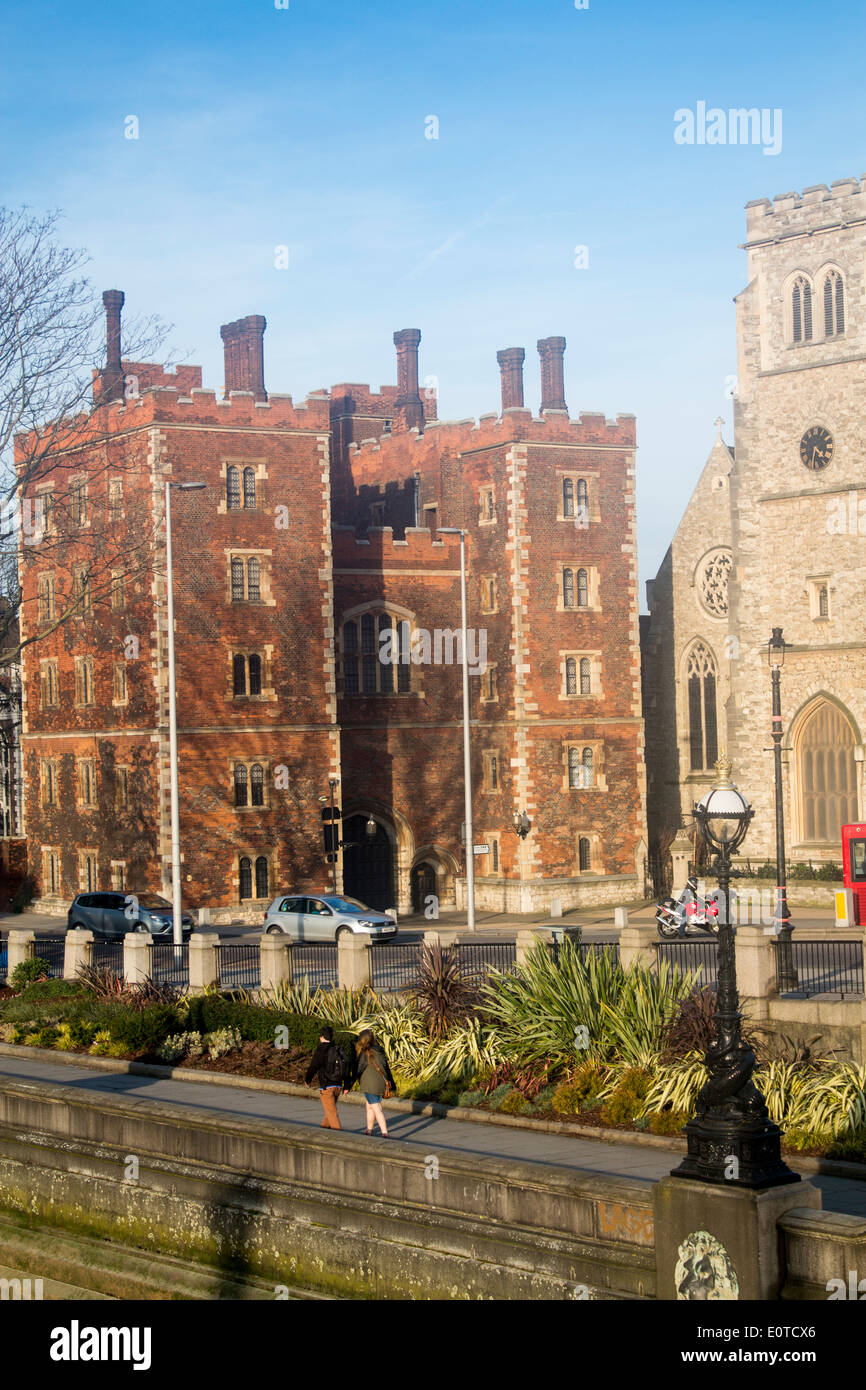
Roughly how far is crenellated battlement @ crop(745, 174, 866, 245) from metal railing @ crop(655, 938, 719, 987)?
75.6 ft

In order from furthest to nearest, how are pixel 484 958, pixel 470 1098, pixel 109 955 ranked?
1. pixel 109 955
2. pixel 484 958
3. pixel 470 1098

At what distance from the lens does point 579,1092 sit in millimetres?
20828

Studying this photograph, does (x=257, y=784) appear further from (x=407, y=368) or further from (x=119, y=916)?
(x=407, y=368)

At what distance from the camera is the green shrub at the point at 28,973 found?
1273 inches

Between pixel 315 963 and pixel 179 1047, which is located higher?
pixel 315 963

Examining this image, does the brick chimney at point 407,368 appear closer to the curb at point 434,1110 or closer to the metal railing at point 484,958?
the metal railing at point 484,958

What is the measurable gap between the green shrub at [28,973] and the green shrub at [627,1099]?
15160 millimetres

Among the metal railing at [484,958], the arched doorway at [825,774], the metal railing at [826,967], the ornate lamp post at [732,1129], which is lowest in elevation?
the metal railing at [826,967]

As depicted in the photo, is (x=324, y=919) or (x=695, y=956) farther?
(x=324, y=919)

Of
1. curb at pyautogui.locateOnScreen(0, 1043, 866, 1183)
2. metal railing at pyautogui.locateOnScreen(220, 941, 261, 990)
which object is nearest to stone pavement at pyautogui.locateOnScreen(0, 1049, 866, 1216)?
curb at pyautogui.locateOnScreen(0, 1043, 866, 1183)

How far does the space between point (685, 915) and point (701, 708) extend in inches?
741

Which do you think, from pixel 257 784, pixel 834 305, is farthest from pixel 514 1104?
pixel 834 305

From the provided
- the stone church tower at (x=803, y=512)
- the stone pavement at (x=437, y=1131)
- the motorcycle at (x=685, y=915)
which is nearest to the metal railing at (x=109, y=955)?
the stone pavement at (x=437, y=1131)

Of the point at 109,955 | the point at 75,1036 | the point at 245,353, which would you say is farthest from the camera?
the point at 245,353
